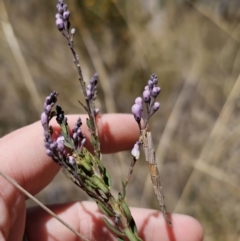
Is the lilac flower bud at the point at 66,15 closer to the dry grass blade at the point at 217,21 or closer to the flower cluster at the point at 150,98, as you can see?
the flower cluster at the point at 150,98

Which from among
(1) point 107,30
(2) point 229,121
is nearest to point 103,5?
(1) point 107,30

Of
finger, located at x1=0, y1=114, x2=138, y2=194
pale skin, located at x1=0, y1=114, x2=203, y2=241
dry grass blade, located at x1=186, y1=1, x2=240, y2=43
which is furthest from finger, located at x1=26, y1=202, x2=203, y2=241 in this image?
dry grass blade, located at x1=186, y1=1, x2=240, y2=43

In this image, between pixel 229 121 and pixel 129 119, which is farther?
pixel 229 121

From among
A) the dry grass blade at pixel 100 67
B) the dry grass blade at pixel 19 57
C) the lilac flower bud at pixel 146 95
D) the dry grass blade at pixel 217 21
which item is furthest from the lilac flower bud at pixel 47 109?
the dry grass blade at pixel 217 21

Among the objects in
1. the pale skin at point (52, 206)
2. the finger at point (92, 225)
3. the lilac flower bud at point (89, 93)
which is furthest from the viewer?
the finger at point (92, 225)

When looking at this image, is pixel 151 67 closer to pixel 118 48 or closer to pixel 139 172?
pixel 118 48

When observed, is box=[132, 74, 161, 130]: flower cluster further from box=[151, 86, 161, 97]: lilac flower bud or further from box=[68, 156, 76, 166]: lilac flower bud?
box=[68, 156, 76, 166]: lilac flower bud

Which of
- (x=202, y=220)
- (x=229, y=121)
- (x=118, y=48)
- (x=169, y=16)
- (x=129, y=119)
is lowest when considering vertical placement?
(x=129, y=119)
